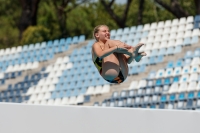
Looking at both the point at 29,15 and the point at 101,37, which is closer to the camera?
the point at 101,37

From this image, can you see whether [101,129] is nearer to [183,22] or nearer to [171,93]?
[171,93]

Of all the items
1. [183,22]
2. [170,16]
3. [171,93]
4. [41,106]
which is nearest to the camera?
[41,106]

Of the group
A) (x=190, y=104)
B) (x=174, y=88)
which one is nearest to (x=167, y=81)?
(x=174, y=88)

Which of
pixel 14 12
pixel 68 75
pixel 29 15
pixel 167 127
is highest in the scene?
pixel 14 12

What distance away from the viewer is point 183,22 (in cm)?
1594

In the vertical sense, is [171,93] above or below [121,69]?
above

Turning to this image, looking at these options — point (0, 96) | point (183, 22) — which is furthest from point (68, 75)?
point (183, 22)

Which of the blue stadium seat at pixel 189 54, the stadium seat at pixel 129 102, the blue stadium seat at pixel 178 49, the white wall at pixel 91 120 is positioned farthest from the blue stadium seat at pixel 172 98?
the white wall at pixel 91 120

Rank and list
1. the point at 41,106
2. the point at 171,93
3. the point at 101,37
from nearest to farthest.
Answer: the point at 41,106 < the point at 101,37 < the point at 171,93

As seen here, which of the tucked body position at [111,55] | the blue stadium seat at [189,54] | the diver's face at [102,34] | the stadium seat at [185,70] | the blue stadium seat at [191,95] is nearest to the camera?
the tucked body position at [111,55]

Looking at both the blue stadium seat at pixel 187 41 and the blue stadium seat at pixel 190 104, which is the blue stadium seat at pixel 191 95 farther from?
the blue stadium seat at pixel 187 41

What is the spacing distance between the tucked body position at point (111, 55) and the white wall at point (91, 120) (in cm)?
89

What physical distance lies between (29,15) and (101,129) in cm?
1914

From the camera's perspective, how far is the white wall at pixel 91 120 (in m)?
5.08
